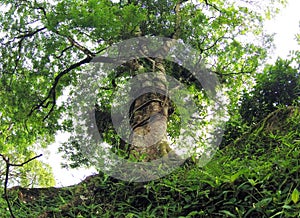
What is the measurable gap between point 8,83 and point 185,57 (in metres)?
3.58

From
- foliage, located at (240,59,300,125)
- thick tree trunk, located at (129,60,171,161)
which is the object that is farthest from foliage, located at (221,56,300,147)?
thick tree trunk, located at (129,60,171,161)

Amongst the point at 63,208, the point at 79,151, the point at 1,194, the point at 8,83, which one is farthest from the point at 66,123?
the point at 63,208

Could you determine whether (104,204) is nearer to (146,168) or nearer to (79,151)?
(146,168)

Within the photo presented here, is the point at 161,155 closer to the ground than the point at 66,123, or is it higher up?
closer to the ground

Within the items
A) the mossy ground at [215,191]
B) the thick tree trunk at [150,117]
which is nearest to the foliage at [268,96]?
the mossy ground at [215,191]

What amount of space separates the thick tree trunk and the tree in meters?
0.13

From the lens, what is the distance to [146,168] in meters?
3.34

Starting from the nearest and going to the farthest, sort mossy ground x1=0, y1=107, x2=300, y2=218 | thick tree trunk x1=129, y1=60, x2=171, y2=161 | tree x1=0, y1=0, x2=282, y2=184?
mossy ground x1=0, y1=107, x2=300, y2=218
thick tree trunk x1=129, y1=60, x2=171, y2=161
tree x1=0, y1=0, x2=282, y2=184

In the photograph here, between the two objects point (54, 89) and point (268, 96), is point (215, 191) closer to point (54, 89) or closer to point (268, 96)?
point (268, 96)

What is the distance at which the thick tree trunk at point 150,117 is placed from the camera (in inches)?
170

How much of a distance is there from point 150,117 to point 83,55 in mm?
2670

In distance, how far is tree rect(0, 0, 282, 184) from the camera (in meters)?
6.51

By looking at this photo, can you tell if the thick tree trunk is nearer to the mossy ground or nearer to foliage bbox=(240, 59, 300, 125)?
the mossy ground

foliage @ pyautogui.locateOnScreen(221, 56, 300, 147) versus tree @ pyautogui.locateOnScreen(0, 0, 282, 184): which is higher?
tree @ pyautogui.locateOnScreen(0, 0, 282, 184)
